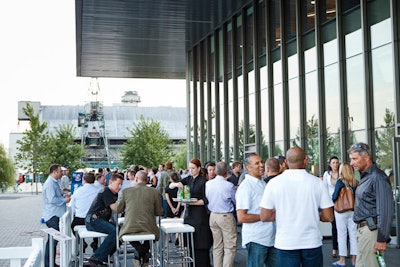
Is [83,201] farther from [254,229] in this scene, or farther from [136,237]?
[254,229]

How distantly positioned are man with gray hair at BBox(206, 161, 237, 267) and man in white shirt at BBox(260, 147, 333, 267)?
11.3 ft

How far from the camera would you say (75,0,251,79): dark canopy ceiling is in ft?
76.9

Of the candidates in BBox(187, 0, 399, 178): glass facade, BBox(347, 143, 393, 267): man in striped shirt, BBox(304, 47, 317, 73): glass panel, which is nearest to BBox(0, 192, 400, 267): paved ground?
BBox(187, 0, 399, 178): glass facade

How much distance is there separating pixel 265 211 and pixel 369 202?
147 cm

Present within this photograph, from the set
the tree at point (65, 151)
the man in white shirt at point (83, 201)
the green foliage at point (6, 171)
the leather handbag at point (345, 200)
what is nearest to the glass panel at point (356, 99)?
the leather handbag at point (345, 200)

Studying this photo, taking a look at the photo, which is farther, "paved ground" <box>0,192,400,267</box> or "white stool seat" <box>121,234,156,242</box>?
"paved ground" <box>0,192,400,267</box>

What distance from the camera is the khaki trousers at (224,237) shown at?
9.03m

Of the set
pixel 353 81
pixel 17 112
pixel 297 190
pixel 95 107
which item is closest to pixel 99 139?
pixel 95 107

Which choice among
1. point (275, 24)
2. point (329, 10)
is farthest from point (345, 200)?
point (275, 24)

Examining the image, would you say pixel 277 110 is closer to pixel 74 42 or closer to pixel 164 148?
pixel 74 42

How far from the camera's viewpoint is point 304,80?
62.1 ft

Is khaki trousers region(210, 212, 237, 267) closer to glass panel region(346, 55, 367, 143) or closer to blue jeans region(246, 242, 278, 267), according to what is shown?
blue jeans region(246, 242, 278, 267)

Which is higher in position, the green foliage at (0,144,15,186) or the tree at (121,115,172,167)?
the tree at (121,115,172,167)

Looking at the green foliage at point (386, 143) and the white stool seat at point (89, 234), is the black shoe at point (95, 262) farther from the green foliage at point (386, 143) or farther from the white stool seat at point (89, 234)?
the green foliage at point (386, 143)
